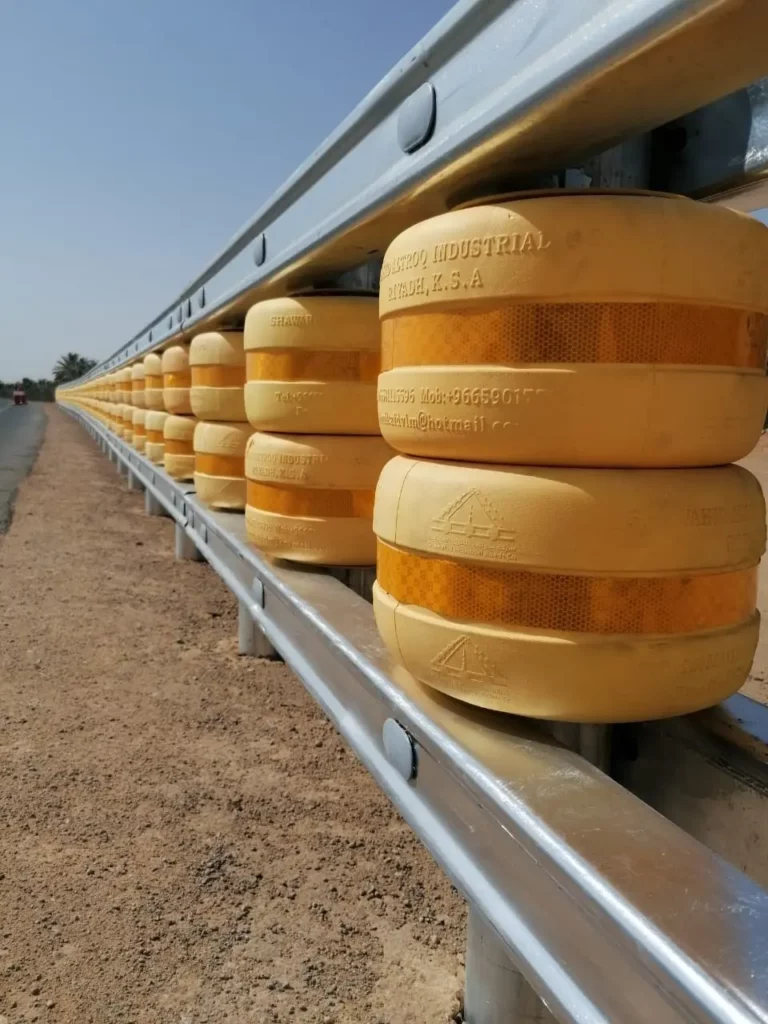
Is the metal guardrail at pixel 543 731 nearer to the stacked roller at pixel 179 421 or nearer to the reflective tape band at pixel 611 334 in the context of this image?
the reflective tape band at pixel 611 334

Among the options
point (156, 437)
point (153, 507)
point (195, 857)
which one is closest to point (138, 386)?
point (153, 507)

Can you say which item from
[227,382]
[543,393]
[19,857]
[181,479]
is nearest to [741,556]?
[543,393]

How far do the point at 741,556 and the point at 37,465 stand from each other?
12.8 m

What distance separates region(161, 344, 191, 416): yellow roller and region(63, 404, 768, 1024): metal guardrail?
11.2ft

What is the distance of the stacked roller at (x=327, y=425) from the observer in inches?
96.9

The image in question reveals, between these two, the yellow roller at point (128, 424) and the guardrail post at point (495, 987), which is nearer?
the guardrail post at point (495, 987)

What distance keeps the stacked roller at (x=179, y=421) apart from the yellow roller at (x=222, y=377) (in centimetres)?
122

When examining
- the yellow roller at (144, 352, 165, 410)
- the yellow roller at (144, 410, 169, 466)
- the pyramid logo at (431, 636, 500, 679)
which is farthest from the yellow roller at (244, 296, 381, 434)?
the yellow roller at (144, 352, 165, 410)

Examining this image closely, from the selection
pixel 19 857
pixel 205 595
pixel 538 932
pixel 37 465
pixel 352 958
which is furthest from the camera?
pixel 37 465

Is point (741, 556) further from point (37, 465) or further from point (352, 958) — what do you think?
point (37, 465)

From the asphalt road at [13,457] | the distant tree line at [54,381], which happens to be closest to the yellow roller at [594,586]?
the asphalt road at [13,457]

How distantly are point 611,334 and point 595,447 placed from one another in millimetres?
165

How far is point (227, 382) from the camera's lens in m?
3.77

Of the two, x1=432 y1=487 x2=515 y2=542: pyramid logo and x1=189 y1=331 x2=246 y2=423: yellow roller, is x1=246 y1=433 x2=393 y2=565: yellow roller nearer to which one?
x1=432 y1=487 x2=515 y2=542: pyramid logo
